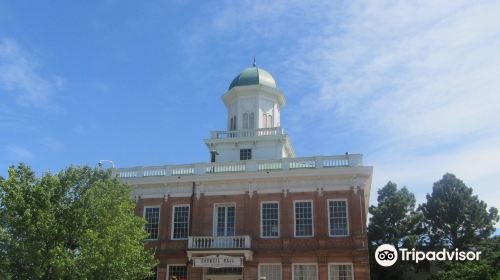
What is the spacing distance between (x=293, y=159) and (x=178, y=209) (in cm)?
810

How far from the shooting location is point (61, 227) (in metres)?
22.3

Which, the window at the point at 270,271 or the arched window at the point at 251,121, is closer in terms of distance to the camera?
the window at the point at 270,271

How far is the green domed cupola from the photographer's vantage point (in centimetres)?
3725

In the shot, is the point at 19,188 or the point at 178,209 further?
the point at 178,209

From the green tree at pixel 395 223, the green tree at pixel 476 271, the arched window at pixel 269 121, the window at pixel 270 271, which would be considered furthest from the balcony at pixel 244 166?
the green tree at pixel 395 223

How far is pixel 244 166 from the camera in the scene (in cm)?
3100

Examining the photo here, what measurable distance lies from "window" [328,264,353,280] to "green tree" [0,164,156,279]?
11.0 metres

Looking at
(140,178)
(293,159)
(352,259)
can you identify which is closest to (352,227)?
(352,259)

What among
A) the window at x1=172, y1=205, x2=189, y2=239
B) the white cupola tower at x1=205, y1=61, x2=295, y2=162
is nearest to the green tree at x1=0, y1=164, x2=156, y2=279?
the window at x1=172, y1=205, x2=189, y2=239

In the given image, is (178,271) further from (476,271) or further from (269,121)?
(476,271)

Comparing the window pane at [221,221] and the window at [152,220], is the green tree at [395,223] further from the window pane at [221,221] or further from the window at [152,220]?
the window at [152,220]

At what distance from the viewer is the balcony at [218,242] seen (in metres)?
28.2

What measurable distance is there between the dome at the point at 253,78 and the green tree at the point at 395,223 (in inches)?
581

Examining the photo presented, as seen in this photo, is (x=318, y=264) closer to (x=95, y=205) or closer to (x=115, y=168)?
(x=95, y=205)
